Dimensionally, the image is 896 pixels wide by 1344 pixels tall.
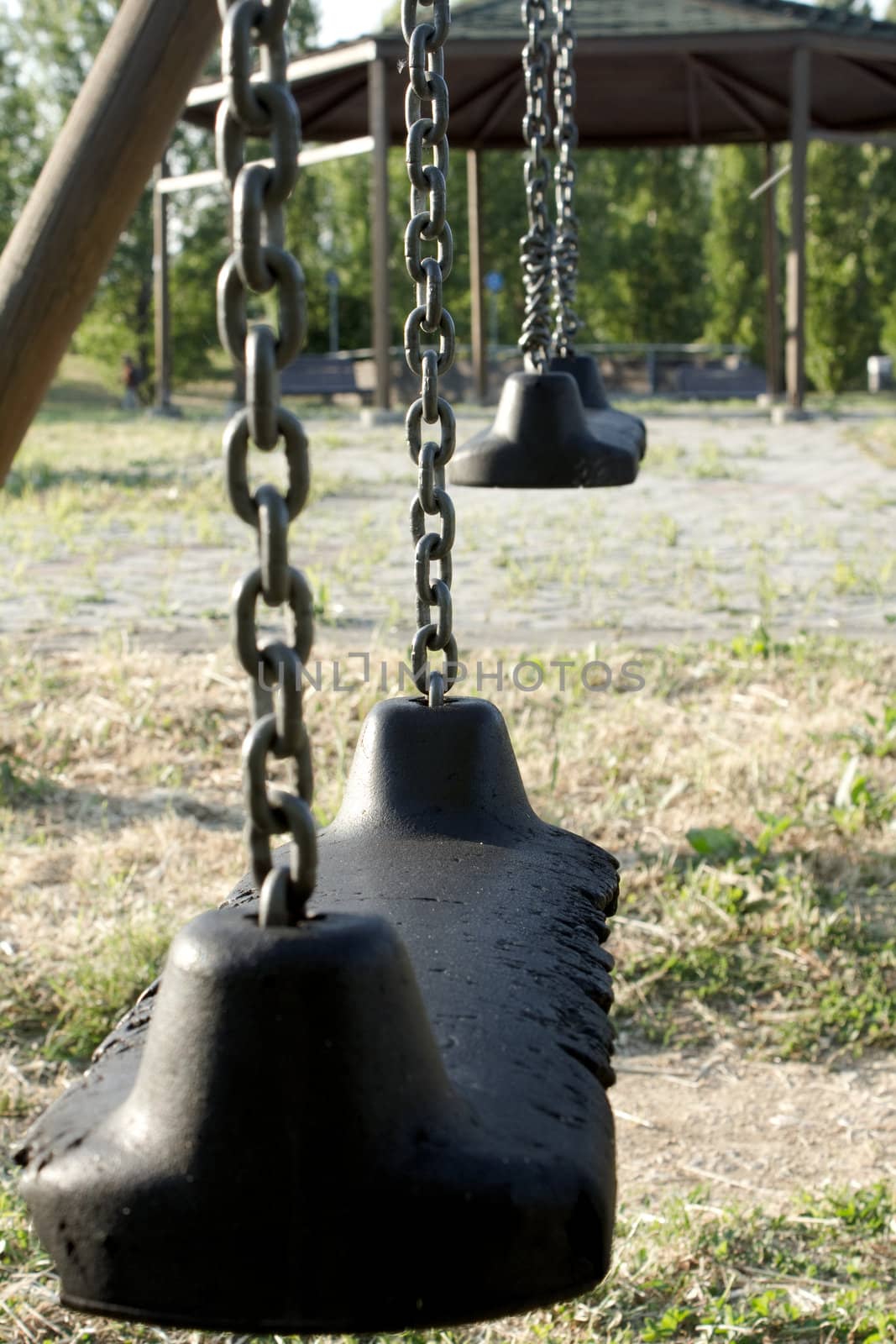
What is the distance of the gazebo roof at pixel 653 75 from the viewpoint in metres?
14.2

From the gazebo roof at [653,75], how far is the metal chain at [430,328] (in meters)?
12.9

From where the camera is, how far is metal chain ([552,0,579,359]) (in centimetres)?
311

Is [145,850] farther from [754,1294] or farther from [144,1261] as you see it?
[144,1261]

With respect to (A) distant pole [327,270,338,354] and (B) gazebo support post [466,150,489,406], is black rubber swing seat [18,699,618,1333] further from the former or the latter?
(A) distant pole [327,270,338,354]

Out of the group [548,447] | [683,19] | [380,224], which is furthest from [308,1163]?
[683,19]

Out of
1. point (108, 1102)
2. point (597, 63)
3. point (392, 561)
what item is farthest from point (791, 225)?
point (108, 1102)

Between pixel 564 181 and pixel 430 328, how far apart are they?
6.69 ft

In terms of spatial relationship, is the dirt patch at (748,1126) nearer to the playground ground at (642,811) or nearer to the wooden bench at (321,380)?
the playground ground at (642,811)

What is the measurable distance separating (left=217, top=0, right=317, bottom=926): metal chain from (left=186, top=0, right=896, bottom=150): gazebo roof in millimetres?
13552

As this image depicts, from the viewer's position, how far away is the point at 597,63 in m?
14.9

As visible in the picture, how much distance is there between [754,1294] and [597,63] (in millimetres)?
14411

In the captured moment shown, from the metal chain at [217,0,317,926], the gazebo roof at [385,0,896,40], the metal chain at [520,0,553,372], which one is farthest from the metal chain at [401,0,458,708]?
the gazebo roof at [385,0,896,40]

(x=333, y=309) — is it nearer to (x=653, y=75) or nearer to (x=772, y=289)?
(x=772, y=289)

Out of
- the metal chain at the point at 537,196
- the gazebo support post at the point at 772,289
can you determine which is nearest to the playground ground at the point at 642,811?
the metal chain at the point at 537,196
